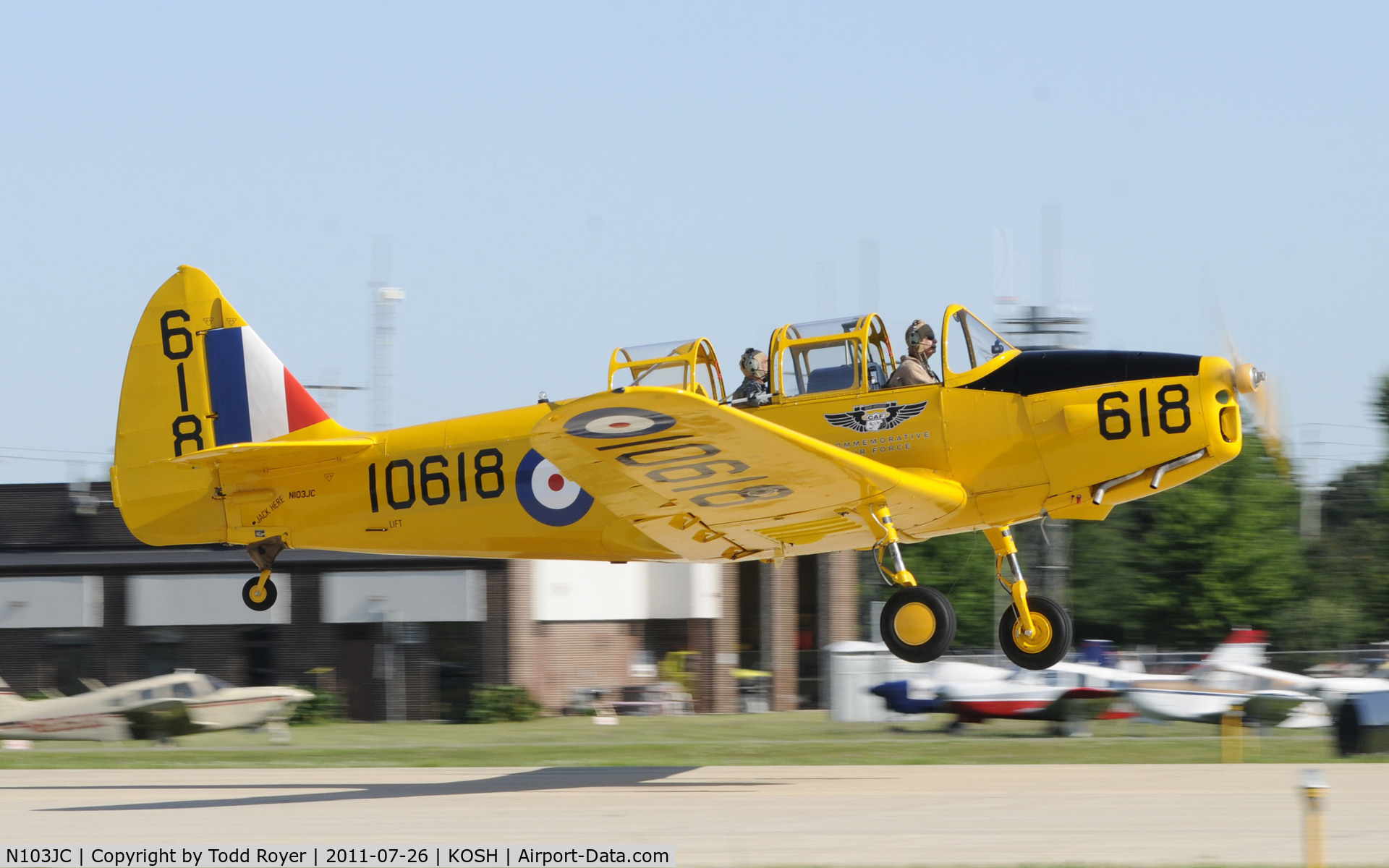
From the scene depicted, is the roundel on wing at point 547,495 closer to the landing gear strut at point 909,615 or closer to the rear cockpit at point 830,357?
the rear cockpit at point 830,357

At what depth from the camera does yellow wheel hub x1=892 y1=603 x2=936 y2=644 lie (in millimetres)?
11930

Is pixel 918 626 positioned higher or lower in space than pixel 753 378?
lower

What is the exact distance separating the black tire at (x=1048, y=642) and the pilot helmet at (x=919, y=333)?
8.06ft

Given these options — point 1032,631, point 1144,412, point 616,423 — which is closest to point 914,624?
point 1032,631

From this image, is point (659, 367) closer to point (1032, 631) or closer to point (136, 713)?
point (1032, 631)

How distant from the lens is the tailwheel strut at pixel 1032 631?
41.6 feet

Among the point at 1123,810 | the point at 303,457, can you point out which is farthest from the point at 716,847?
the point at 303,457

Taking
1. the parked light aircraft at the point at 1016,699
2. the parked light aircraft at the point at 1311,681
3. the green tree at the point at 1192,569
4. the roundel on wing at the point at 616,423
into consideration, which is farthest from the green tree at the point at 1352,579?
the roundel on wing at the point at 616,423

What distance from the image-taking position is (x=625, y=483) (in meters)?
11.6

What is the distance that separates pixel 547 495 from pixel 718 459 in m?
2.78

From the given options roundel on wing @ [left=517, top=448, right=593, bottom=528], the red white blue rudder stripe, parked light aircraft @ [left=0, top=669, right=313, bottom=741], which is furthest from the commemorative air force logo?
parked light aircraft @ [left=0, top=669, right=313, bottom=741]

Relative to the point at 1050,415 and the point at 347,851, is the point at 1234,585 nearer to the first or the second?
the point at 1050,415

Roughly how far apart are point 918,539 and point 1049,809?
258 cm

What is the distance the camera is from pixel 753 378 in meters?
12.4
